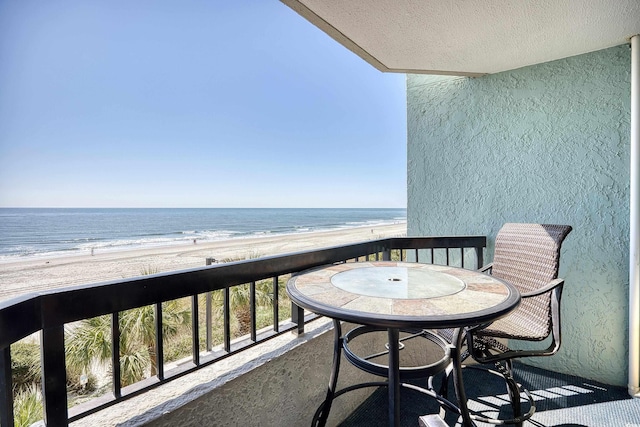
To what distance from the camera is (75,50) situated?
78.4 feet

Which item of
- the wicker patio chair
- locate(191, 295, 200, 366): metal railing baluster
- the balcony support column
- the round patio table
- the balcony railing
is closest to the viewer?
the balcony railing

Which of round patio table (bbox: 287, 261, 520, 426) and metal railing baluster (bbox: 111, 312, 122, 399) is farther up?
round patio table (bbox: 287, 261, 520, 426)

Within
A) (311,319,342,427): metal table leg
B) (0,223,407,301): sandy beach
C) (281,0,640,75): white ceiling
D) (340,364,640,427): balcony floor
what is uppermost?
(281,0,640,75): white ceiling

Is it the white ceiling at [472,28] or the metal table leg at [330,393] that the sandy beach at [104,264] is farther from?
the metal table leg at [330,393]

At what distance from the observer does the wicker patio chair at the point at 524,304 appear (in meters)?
1.57

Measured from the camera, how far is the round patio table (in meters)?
1.04

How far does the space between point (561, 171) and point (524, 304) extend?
1.33 m

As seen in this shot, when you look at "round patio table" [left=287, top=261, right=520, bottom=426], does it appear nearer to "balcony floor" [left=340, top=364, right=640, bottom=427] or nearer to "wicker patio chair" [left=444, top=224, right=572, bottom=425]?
"wicker patio chair" [left=444, top=224, right=572, bottom=425]

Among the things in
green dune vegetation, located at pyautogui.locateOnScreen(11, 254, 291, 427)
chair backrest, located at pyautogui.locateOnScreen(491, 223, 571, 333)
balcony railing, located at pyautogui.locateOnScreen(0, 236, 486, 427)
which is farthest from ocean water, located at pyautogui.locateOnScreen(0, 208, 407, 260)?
chair backrest, located at pyautogui.locateOnScreen(491, 223, 571, 333)

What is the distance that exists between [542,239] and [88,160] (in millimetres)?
37031

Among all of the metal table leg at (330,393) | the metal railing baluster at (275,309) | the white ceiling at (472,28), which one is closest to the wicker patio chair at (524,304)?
the metal table leg at (330,393)

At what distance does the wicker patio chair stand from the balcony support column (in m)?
0.82

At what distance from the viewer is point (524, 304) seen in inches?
74.7

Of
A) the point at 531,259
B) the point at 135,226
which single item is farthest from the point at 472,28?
the point at 135,226
